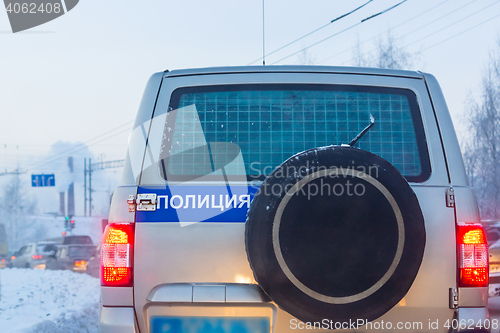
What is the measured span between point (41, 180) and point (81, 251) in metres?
27.9

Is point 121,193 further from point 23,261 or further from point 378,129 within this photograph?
point 23,261

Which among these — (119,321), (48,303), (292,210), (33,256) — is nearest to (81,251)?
(33,256)

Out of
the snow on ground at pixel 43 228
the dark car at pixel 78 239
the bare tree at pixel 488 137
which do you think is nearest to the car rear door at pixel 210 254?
the dark car at pixel 78 239

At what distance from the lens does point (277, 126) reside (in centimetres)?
275

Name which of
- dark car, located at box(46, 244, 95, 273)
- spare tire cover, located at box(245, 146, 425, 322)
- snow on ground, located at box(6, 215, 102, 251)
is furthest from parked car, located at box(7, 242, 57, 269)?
snow on ground, located at box(6, 215, 102, 251)

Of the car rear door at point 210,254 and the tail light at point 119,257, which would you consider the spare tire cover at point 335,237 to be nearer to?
the car rear door at point 210,254

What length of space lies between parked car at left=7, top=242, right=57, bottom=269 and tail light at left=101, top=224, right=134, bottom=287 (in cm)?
1974

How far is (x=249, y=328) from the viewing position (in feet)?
7.97

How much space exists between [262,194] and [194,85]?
920mm

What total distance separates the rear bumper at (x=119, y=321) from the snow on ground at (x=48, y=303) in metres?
4.27

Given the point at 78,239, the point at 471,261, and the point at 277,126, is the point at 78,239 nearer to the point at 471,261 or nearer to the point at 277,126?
the point at 277,126

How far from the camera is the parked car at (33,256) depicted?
20812 millimetres

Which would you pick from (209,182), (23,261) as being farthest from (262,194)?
(23,261)

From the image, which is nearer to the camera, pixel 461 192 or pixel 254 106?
pixel 461 192
